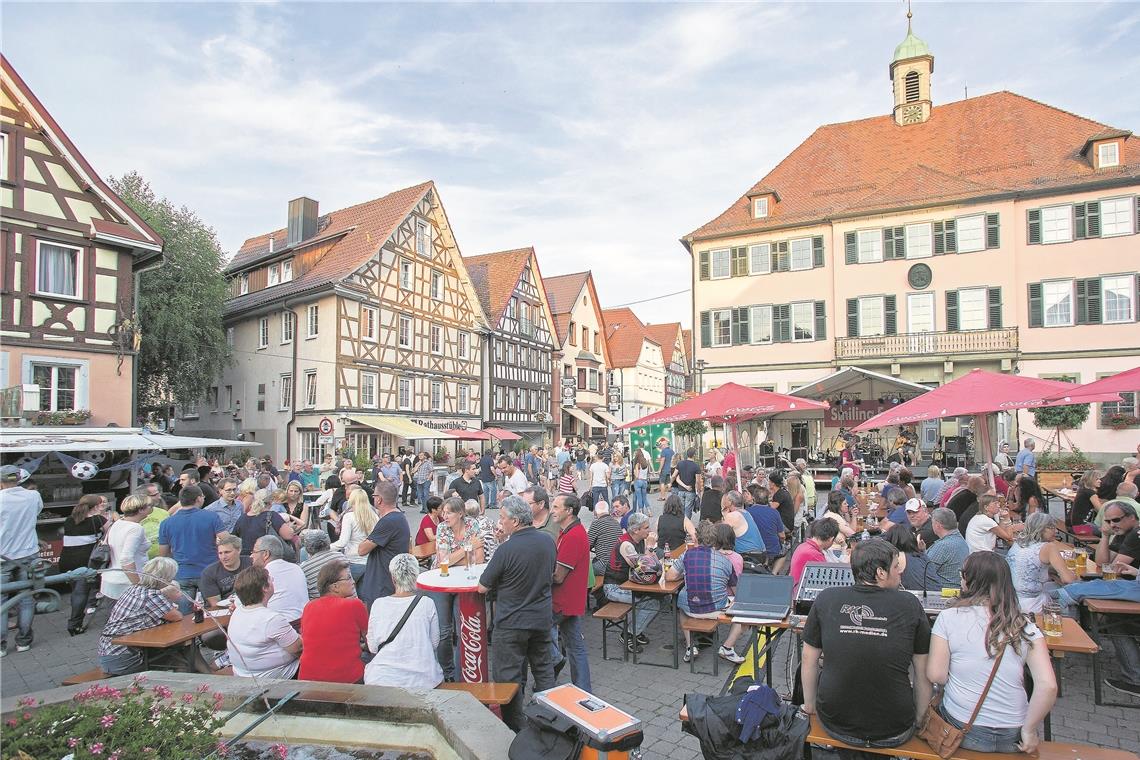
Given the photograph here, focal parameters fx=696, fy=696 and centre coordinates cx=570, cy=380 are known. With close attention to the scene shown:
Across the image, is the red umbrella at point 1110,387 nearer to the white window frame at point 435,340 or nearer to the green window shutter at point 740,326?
the green window shutter at point 740,326

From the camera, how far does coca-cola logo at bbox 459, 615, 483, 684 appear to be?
5.67 metres

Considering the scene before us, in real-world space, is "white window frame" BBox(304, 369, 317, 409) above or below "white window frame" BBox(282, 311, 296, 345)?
below

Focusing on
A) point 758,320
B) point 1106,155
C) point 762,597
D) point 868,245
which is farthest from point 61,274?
point 1106,155

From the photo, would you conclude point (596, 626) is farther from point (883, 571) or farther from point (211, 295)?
point (211, 295)

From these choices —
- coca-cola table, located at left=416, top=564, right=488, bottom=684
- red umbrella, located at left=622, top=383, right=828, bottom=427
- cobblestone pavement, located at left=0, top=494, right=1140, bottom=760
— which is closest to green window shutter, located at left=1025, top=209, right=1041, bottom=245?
red umbrella, located at left=622, top=383, right=828, bottom=427

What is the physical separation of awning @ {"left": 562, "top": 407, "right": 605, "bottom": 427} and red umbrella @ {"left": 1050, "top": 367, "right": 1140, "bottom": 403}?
3522 cm

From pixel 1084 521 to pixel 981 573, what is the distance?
8.26 meters

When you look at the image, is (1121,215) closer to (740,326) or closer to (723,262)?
(740,326)

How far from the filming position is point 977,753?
359 cm

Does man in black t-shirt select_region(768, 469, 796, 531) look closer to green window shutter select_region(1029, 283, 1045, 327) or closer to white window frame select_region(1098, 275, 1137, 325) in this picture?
green window shutter select_region(1029, 283, 1045, 327)

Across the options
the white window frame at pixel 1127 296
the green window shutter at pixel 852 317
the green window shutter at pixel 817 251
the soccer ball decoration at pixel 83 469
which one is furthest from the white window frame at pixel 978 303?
the soccer ball decoration at pixel 83 469

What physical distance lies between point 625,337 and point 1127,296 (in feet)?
115

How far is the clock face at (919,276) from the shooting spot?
93.1 ft

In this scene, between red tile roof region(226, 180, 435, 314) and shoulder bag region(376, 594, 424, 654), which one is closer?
shoulder bag region(376, 594, 424, 654)
